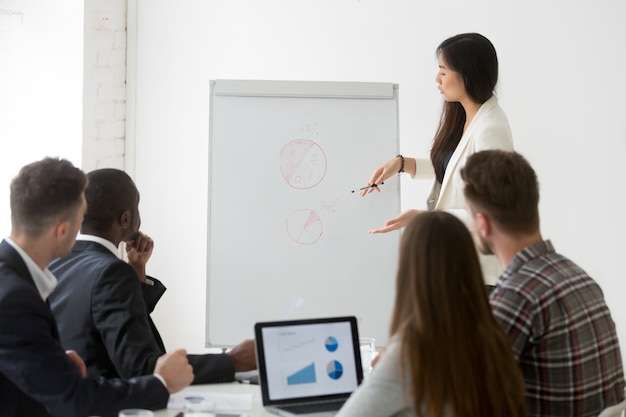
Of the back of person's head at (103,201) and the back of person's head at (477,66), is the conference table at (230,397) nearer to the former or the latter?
the back of person's head at (103,201)

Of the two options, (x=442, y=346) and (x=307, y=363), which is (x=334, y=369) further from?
(x=442, y=346)

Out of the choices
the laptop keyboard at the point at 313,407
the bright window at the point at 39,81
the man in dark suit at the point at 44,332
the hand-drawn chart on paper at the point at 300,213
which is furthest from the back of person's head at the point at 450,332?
the bright window at the point at 39,81

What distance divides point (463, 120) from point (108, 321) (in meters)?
1.61

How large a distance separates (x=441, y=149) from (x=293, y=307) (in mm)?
921

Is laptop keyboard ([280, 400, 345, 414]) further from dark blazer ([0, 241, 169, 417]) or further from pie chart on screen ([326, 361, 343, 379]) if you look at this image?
dark blazer ([0, 241, 169, 417])

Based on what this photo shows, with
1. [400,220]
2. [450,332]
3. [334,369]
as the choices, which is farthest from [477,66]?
[450,332]

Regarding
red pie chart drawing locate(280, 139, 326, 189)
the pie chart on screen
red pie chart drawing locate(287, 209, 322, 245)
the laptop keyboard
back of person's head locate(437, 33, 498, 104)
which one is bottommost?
the laptop keyboard

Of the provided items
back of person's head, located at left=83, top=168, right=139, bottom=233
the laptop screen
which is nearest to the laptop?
the laptop screen

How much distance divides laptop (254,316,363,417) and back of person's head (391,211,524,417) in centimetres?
47

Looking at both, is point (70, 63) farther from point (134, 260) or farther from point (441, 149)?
point (441, 149)

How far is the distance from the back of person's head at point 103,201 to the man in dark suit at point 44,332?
→ 1.16ft

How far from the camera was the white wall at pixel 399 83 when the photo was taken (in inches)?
151

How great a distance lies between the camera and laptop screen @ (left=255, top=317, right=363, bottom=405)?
6.17ft

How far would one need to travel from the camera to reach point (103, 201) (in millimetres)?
2268
